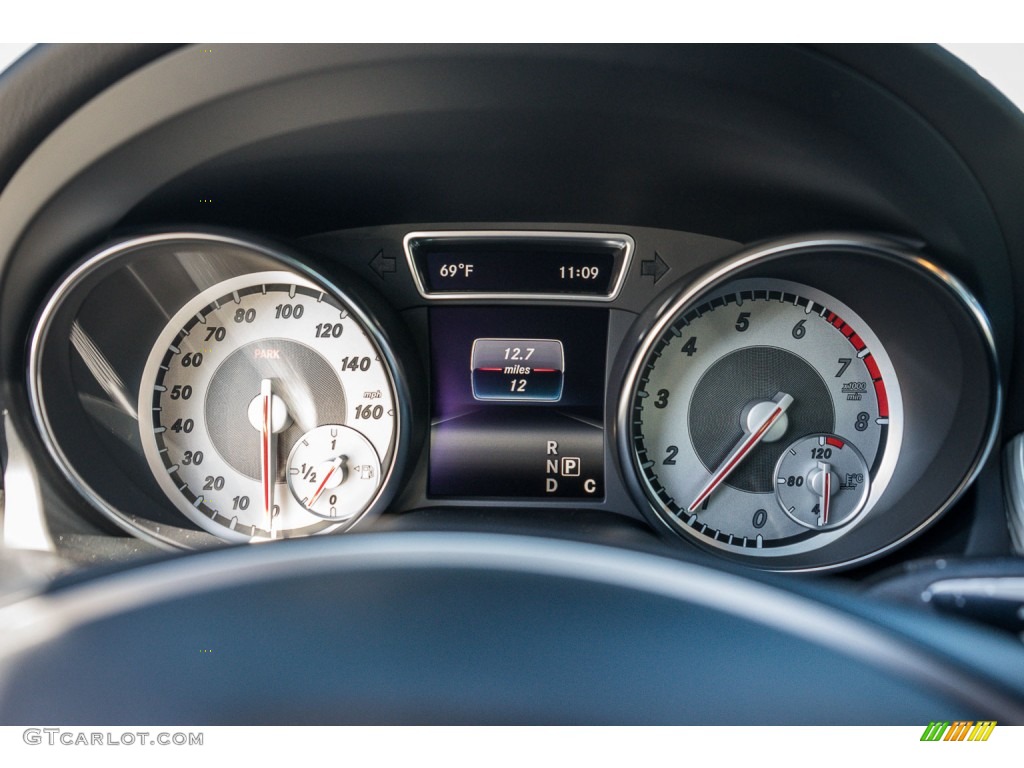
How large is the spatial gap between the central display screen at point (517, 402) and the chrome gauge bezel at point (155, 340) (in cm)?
12

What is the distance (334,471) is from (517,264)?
56 centimetres

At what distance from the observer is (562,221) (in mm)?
1714

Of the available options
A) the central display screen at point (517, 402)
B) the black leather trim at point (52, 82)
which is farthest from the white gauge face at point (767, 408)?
the black leather trim at point (52, 82)

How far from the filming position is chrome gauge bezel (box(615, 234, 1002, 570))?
1472mm

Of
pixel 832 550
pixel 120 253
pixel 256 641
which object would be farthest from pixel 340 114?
pixel 832 550

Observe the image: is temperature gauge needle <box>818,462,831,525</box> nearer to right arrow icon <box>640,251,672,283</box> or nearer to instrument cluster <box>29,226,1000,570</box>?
instrument cluster <box>29,226,1000,570</box>

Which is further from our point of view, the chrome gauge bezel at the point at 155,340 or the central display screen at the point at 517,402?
the central display screen at the point at 517,402

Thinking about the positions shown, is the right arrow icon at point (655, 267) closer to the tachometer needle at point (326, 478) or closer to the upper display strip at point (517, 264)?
the upper display strip at point (517, 264)

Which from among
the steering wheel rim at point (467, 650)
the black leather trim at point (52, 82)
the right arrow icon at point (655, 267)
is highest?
the black leather trim at point (52, 82)

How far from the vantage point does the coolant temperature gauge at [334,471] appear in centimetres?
166

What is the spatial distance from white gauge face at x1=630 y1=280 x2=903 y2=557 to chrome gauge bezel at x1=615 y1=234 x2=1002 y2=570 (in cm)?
2

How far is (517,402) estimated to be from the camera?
5.73ft
